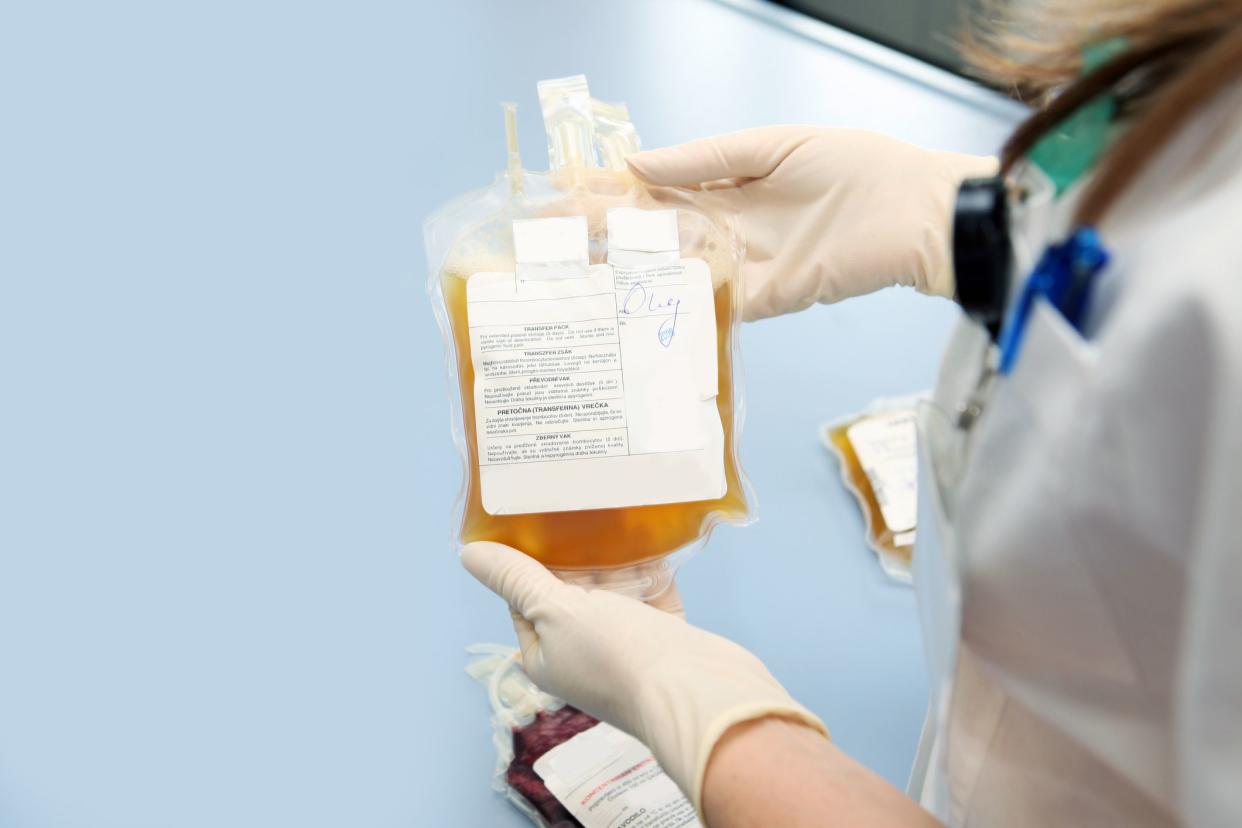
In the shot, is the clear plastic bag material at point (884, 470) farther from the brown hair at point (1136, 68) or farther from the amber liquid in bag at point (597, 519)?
the brown hair at point (1136, 68)

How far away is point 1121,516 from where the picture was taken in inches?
13.2

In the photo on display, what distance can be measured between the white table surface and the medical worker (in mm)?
355

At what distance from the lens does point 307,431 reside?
999 mm

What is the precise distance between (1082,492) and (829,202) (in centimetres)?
56

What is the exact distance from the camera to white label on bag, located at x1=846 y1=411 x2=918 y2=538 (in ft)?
3.20

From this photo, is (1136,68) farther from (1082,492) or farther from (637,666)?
(637,666)

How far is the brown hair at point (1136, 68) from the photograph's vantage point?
320 millimetres

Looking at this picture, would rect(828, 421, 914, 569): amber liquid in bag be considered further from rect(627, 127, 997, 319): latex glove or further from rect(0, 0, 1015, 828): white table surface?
rect(627, 127, 997, 319): latex glove

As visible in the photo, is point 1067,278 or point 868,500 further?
point 868,500

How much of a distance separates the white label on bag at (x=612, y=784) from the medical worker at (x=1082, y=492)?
0.69 ft

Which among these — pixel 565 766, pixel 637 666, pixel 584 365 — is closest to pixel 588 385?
pixel 584 365

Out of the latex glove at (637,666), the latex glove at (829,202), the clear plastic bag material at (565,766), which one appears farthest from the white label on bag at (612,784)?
the latex glove at (829,202)
